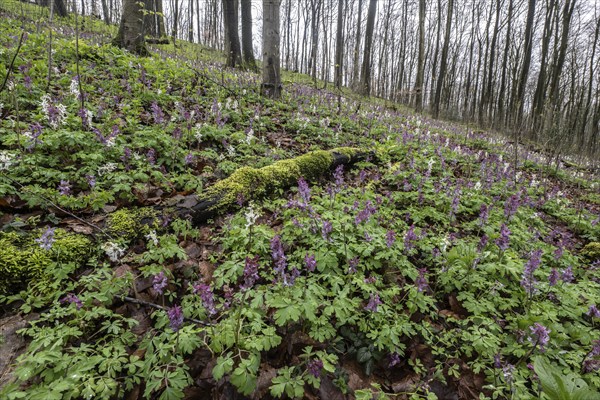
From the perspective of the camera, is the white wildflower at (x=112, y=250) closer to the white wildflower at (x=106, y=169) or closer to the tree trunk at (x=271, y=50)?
the white wildflower at (x=106, y=169)

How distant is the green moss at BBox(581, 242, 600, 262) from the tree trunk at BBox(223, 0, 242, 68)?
13.6 metres

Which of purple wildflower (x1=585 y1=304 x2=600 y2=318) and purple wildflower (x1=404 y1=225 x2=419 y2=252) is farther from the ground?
purple wildflower (x1=404 y1=225 x2=419 y2=252)

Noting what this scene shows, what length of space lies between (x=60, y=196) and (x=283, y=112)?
617 centimetres

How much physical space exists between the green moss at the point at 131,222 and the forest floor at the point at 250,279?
0.07 ft

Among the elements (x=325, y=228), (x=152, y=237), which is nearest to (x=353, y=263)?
(x=325, y=228)

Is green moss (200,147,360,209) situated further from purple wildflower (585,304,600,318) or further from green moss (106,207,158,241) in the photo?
purple wildflower (585,304,600,318)

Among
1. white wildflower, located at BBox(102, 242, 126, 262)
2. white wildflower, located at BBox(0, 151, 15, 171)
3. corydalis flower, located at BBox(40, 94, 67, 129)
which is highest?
corydalis flower, located at BBox(40, 94, 67, 129)

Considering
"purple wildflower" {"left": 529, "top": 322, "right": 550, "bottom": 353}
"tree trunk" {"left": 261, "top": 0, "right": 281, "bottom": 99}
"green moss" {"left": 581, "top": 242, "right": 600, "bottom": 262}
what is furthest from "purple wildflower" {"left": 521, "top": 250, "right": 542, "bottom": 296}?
"tree trunk" {"left": 261, "top": 0, "right": 281, "bottom": 99}

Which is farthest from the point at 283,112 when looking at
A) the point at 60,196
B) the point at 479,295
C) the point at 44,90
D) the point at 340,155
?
the point at 479,295

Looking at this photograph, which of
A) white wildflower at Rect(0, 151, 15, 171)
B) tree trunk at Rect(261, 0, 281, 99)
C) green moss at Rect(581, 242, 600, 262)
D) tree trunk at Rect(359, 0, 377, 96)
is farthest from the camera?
tree trunk at Rect(359, 0, 377, 96)

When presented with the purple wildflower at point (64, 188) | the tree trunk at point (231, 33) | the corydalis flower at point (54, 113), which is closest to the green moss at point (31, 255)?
the purple wildflower at point (64, 188)

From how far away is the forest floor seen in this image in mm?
2135

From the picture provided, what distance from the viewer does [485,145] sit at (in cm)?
1132

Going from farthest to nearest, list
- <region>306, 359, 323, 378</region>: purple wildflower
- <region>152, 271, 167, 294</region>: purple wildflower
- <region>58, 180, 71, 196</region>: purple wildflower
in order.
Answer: <region>58, 180, 71, 196</region>: purple wildflower
<region>152, 271, 167, 294</region>: purple wildflower
<region>306, 359, 323, 378</region>: purple wildflower
